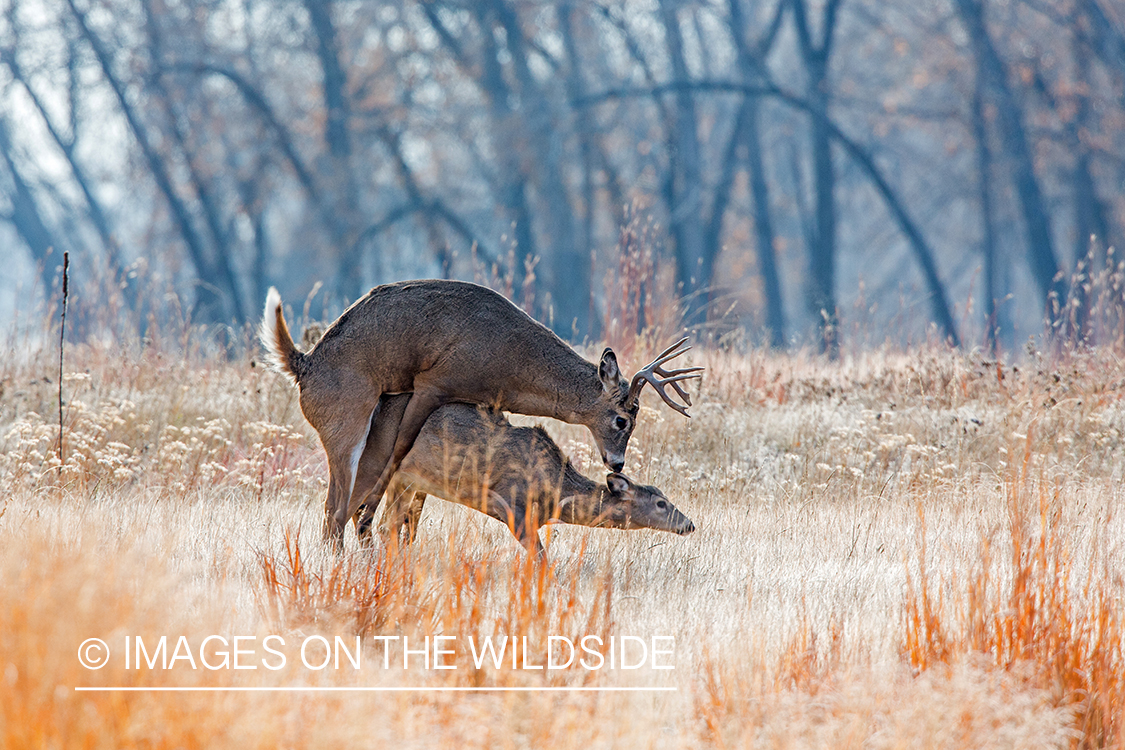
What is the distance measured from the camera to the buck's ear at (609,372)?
6.41 m

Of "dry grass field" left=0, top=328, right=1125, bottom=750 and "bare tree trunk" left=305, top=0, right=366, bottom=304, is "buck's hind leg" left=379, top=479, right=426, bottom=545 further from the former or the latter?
"bare tree trunk" left=305, top=0, right=366, bottom=304

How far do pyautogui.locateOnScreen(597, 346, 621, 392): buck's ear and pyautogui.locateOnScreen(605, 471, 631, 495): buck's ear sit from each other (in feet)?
1.75

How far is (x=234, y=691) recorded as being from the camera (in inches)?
123

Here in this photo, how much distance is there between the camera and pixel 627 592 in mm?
5566

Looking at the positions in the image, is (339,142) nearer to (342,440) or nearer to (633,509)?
(342,440)

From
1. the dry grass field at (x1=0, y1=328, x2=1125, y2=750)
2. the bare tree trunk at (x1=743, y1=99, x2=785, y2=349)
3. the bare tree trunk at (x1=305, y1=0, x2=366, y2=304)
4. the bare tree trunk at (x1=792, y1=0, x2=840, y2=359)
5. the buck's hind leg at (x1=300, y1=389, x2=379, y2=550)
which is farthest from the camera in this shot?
the bare tree trunk at (x1=743, y1=99, x2=785, y2=349)

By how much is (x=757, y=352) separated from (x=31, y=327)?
23.3ft

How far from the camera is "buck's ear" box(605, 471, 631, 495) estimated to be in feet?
Answer: 20.3

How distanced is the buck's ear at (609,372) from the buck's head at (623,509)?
53 centimetres

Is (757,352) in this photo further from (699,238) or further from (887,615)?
(699,238)

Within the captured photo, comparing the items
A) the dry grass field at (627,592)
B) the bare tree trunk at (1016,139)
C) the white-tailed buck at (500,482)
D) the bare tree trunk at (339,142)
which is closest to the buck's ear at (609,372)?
the white-tailed buck at (500,482)

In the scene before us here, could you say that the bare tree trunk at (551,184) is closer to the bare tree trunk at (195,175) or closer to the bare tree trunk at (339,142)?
the bare tree trunk at (339,142)

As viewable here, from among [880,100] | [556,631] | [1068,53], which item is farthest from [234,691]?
[880,100]

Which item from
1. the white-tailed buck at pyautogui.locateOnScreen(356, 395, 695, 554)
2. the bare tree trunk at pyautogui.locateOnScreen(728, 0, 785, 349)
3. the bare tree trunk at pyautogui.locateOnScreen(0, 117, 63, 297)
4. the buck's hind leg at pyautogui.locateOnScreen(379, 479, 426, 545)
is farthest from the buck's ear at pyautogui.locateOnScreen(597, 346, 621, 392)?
the bare tree trunk at pyautogui.locateOnScreen(0, 117, 63, 297)
